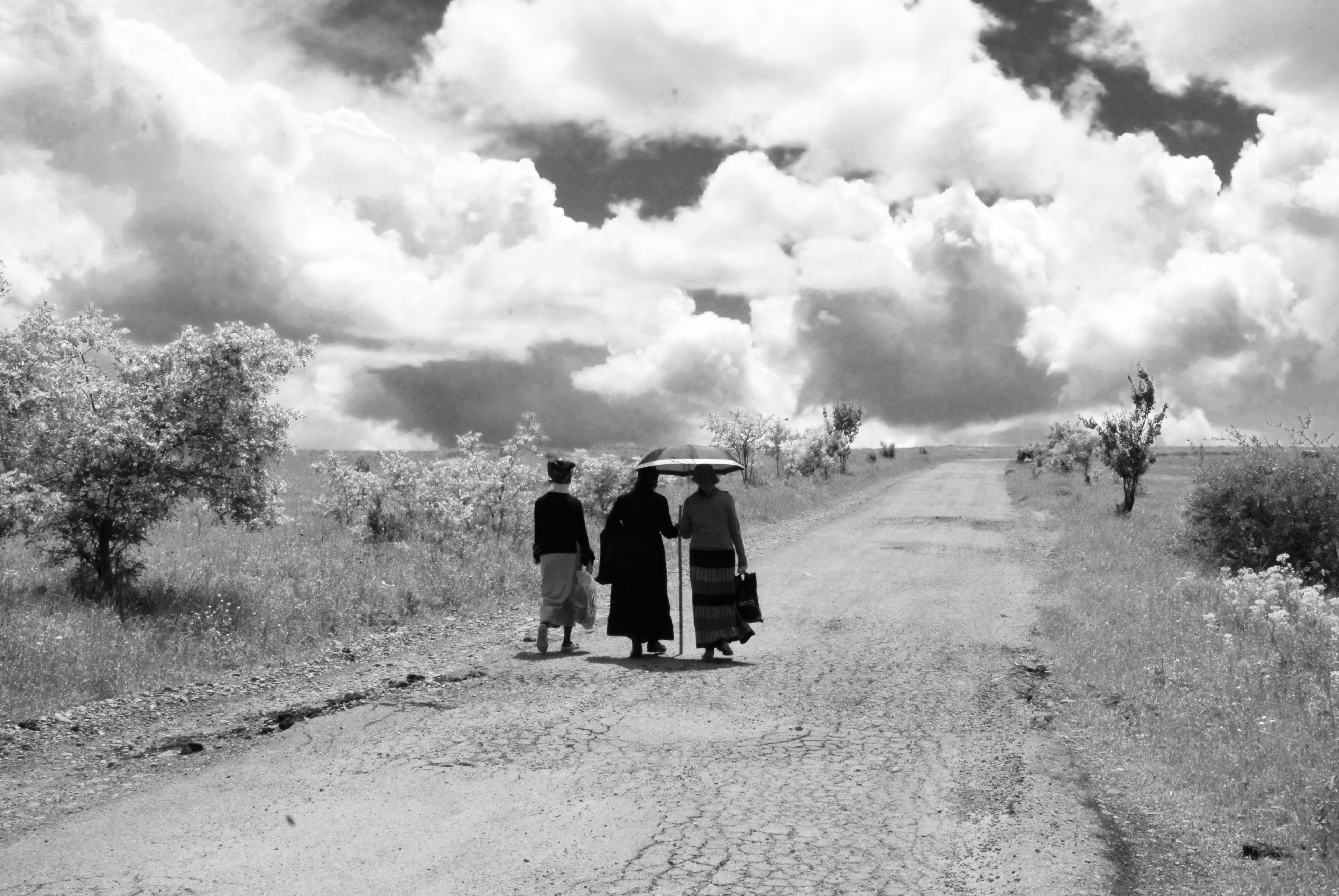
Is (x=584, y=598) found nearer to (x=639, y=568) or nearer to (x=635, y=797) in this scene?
(x=639, y=568)

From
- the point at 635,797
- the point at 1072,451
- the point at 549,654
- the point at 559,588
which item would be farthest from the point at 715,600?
the point at 1072,451

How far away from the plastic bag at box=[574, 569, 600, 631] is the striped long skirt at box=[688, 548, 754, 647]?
1.21 m

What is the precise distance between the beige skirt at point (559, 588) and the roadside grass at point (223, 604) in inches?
97.6

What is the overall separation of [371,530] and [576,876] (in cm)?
1621

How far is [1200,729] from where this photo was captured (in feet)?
26.8

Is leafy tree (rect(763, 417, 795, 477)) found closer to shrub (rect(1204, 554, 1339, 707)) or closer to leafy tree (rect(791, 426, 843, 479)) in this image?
leafy tree (rect(791, 426, 843, 479))

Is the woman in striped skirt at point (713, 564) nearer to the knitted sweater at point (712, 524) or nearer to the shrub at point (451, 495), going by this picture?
the knitted sweater at point (712, 524)

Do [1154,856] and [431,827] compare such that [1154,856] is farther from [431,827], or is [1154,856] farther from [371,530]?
[371,530]

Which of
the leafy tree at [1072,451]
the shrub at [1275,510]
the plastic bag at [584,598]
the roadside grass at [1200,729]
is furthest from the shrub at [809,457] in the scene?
the plastic bag at [584,598]

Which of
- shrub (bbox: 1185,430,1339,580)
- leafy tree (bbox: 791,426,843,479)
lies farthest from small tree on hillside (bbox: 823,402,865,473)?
shrub (bbox: 1185,430,1339,580)

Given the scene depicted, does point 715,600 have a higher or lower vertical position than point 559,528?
lower

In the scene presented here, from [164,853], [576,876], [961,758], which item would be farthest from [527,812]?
[961,758]

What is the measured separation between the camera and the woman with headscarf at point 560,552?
11117mm

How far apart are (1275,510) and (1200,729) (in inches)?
543
